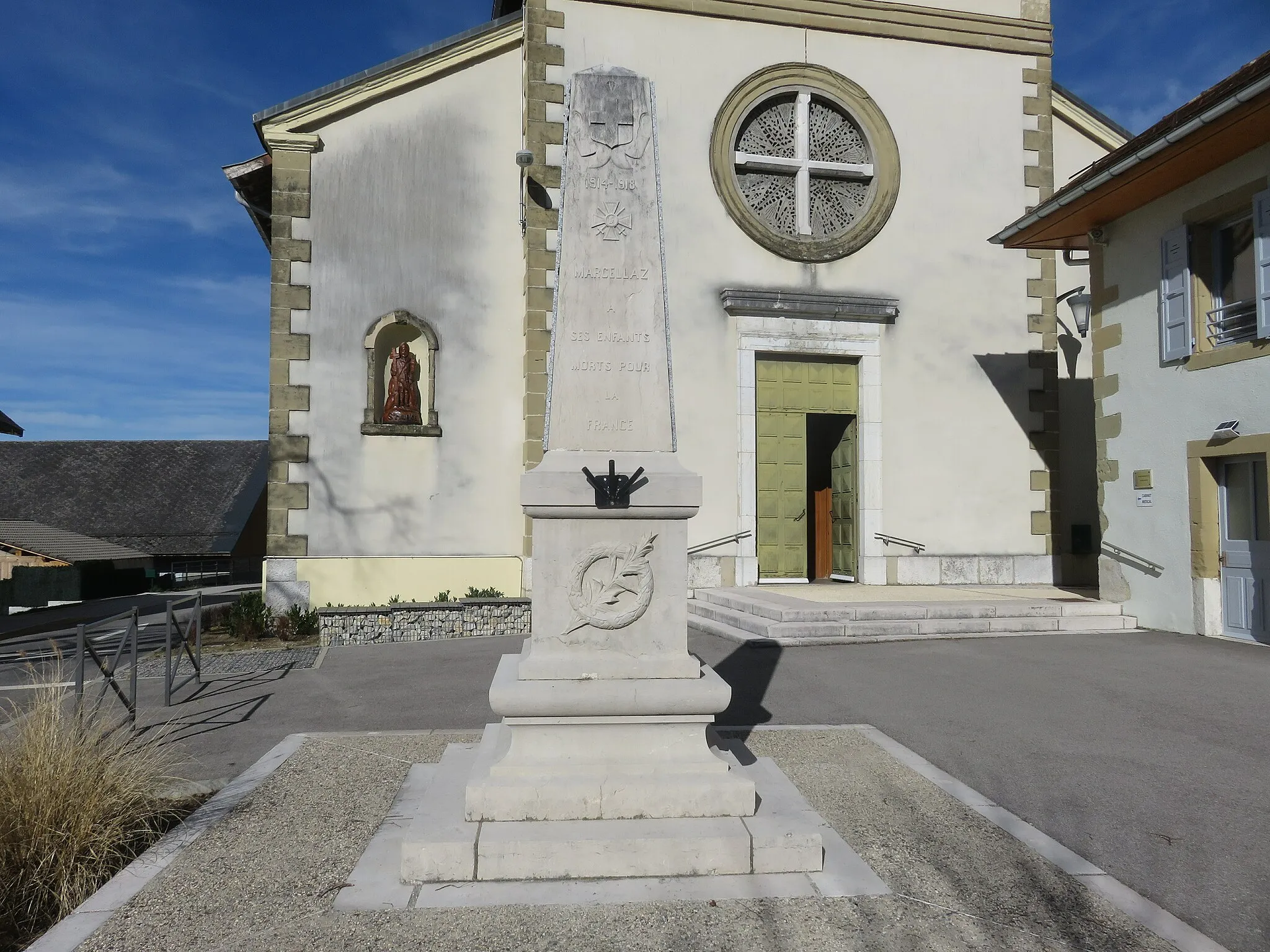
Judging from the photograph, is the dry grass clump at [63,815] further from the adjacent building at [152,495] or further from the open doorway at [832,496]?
the adjacent building at [152,495]

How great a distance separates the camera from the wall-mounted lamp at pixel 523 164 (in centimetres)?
1129

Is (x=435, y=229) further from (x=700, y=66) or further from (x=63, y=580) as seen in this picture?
(x=63, y=580)

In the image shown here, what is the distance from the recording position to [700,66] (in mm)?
12336

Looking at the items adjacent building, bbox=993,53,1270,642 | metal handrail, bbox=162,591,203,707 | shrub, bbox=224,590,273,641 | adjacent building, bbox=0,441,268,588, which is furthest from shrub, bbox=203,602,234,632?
adjacent building, bbox=0,441,268,588

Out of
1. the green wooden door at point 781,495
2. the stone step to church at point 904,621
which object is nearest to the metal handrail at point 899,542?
the green wooden door at point 781,495

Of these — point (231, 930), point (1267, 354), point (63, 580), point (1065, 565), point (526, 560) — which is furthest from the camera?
point (63, 580)

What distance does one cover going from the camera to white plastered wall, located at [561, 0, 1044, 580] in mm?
12031

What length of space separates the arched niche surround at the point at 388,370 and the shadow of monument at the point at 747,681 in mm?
5734

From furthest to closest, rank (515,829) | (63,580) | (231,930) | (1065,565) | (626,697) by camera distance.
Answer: (63,580) < (1065,565) < (626,697) < (515,829) < (231,930)

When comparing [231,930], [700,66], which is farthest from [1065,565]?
[231,930]

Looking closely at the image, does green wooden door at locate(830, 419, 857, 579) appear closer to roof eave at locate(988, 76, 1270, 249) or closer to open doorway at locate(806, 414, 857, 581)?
open doorway at locate(806, 414, 857, 581)

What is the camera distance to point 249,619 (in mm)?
10578

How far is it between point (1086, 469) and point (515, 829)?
12.5 m

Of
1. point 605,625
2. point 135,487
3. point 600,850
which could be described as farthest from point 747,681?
point 135,487
